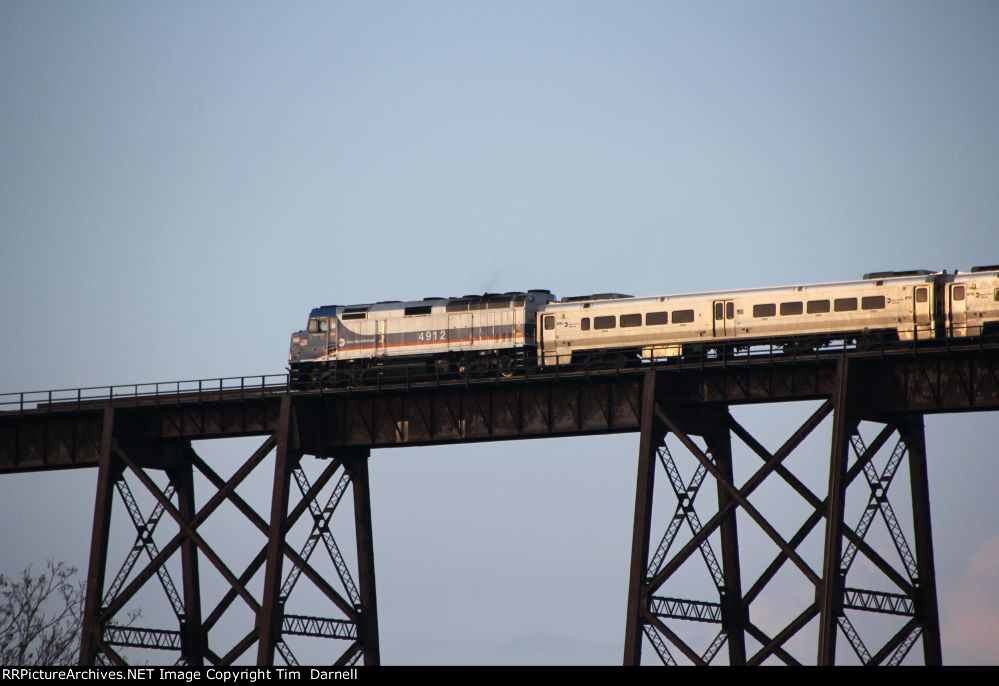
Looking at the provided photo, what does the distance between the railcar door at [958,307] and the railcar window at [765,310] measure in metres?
5.83

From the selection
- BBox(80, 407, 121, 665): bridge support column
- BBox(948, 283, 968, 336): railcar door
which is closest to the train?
BBox(948, 283, 968, 336): railcar door

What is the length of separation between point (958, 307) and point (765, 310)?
640 centimetres

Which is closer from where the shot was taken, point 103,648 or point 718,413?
point 718,413

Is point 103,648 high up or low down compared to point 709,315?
down

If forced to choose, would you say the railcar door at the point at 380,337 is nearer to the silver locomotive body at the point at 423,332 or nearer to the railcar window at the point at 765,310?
the silver locomotive body at the point at 423,332

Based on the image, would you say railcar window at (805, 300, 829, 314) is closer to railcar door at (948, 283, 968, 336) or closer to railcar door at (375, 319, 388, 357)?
railcar door at (948, 283, 968, 336)

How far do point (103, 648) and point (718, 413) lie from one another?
23.4 metres

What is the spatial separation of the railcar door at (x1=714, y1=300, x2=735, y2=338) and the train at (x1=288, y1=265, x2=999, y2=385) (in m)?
0.03

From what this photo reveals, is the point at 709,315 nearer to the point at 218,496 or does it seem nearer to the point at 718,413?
the point at 718,413

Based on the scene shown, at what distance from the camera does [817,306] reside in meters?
63.7

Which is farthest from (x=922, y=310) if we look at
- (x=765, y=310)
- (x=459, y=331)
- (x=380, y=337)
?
(x=380, y=337)
